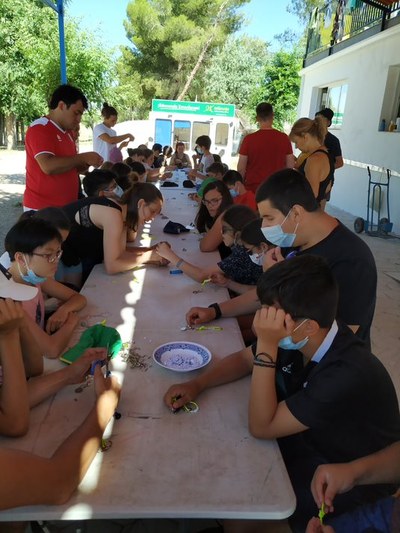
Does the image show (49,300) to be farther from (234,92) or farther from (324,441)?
(234,92)

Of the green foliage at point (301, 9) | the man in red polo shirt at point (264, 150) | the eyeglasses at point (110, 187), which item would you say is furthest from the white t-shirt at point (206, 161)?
the green foliage at point (301, 9)

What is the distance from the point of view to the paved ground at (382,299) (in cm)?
175

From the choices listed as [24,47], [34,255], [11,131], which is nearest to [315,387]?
[34,255]

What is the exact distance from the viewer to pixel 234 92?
2494 centimetres

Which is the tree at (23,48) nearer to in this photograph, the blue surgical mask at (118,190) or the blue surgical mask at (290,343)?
the blue surgical mask at (118,190)

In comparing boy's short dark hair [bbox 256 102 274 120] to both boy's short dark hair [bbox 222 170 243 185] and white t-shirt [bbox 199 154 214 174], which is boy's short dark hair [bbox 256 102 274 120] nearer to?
boy's short dark hair [bbox 222 170 243 185]

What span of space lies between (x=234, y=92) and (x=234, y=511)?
2613 cm

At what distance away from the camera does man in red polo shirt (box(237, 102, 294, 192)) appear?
463 centimetres

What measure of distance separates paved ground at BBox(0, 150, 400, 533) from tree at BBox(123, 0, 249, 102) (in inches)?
606

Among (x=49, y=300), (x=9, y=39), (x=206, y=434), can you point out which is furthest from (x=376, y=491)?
(x=9, y=39)

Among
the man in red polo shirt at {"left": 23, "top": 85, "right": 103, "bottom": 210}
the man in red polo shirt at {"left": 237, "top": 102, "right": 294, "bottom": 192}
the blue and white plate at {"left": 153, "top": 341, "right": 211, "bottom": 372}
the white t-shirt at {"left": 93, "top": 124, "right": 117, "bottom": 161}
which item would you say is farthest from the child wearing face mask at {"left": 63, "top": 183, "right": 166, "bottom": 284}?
the white t-shirt at {"left": 93, "top": 124, "right": 117, "bottom": 161}

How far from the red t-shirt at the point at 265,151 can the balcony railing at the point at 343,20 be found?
417cm

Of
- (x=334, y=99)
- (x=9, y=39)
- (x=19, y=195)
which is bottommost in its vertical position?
(x=19, y=195)

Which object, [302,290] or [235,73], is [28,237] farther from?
[235,73]
